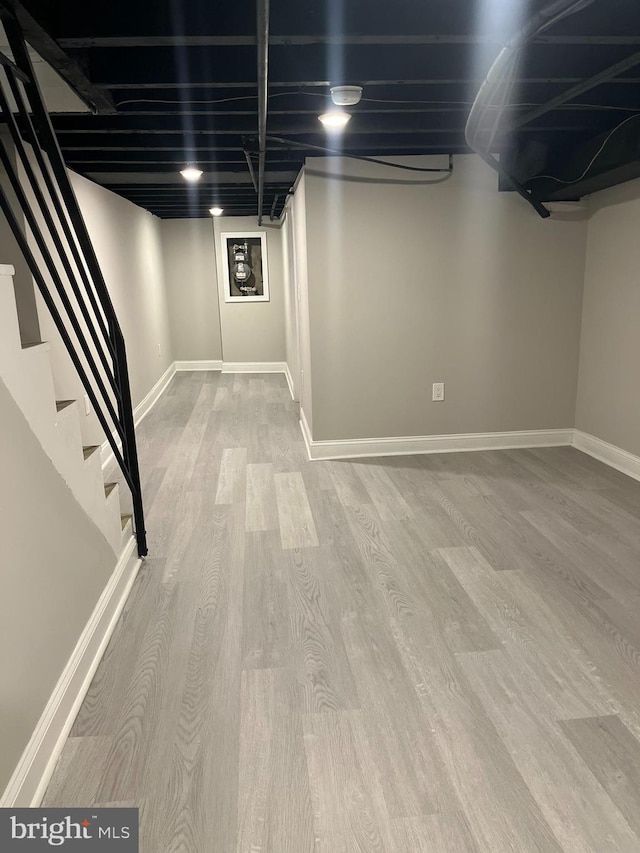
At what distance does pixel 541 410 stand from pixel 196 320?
5620mm

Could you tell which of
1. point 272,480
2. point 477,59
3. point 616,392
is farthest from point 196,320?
point 477,59

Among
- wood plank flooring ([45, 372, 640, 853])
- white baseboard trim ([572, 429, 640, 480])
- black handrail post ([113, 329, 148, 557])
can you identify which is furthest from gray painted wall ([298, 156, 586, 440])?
black handrail post ([113, 329, 148, 557])

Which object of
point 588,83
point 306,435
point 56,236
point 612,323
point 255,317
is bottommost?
point 306,435

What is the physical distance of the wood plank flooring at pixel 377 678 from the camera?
1.50m

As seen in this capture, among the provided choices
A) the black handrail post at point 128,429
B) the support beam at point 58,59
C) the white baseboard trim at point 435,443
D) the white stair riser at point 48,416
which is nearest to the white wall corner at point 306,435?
the white baseboard trim at point 435,443

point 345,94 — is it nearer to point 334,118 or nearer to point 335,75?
point 335,75

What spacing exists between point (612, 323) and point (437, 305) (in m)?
1.16

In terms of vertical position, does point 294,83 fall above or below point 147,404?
above

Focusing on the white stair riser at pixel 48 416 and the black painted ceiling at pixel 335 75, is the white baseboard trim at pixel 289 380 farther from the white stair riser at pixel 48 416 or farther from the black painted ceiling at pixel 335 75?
the white stair riser at pixel 48 416

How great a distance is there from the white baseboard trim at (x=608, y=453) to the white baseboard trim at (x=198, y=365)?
5619 millimetres

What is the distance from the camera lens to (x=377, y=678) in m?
2.00

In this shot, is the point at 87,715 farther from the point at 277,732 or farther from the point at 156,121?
the point at 156,121

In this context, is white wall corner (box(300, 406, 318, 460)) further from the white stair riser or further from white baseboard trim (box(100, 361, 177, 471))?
the white stair riser

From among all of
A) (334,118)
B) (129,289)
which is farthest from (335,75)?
(129,289)
